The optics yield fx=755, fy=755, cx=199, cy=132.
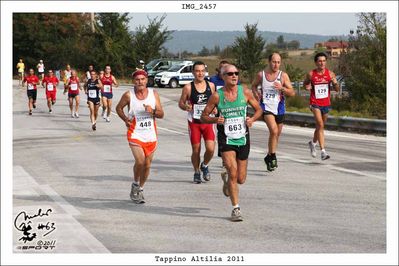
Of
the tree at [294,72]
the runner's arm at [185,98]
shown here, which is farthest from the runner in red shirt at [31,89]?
the runner's arm at [185,98]

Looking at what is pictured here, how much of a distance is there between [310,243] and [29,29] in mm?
50914

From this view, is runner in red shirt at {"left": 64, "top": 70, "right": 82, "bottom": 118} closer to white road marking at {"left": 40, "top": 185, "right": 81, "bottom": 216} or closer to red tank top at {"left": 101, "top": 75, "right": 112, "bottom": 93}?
red tank top at {"left": 101, "top": 75, "right": 112, "bottom": 93}

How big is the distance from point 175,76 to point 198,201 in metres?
35.7

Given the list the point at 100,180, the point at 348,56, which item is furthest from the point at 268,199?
the point at 348,56

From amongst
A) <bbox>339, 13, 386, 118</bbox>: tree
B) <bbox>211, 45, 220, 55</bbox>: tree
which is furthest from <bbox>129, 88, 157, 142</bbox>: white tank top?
<bbox>211, 45, 220, 55</bbox>: tree

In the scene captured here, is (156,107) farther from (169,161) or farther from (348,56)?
(348,56)

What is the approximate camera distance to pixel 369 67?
23.8 metres

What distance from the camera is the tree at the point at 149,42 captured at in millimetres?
50562

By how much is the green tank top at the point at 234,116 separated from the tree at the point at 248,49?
27.2 m

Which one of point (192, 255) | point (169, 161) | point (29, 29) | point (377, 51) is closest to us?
point (192, 255)

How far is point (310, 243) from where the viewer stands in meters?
8.18

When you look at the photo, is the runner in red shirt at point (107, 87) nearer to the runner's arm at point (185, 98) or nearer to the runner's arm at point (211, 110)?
the runner's arm at point (185, 98)

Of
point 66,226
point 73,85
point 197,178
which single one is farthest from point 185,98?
point 73,85

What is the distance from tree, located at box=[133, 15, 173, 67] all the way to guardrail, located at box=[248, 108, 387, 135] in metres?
28.0
